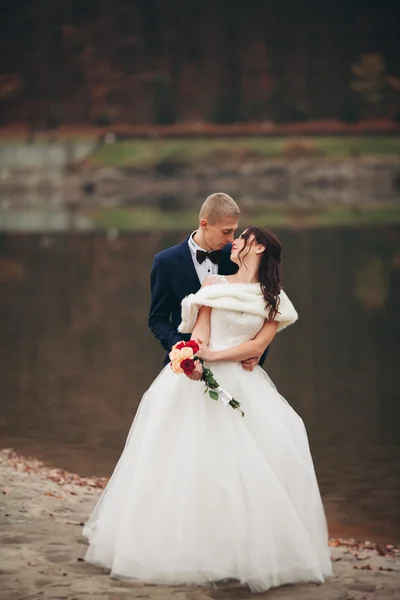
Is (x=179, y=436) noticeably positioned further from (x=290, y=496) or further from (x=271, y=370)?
(x=271, y=370)

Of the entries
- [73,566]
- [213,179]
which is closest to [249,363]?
[73,566]

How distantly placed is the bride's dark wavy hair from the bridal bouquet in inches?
15.0

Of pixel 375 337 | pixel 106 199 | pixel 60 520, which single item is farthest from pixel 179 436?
pixel 106 199

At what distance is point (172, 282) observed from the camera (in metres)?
4.83

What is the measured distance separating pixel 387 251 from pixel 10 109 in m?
56.8

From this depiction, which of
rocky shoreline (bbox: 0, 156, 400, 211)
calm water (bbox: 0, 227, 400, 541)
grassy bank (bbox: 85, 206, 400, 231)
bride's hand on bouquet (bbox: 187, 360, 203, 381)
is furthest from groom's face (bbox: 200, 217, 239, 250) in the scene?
rocky shoreline (bbox: 0, 156, 400, 211)

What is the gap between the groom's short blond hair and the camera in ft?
14.7

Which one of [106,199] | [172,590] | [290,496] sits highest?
[106,199]

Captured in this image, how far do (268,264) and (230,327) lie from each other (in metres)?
0.31

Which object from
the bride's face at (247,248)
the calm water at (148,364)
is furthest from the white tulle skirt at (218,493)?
the calm water at (148,364)

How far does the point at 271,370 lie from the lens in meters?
11.9

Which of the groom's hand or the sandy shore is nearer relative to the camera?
the sandy shore

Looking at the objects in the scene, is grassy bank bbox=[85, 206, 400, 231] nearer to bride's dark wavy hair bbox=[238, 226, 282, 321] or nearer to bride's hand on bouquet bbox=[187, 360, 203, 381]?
bride's dark wavy hair bbox=[238, 226, 282, 321]

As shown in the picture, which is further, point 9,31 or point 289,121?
point 9,31
